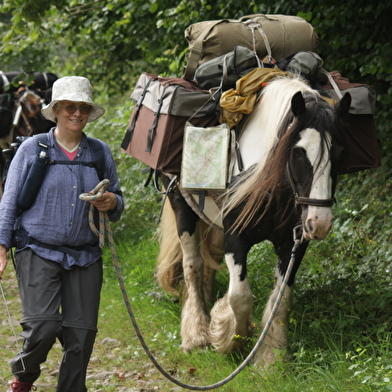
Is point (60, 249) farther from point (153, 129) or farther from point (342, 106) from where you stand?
point (342, 106)

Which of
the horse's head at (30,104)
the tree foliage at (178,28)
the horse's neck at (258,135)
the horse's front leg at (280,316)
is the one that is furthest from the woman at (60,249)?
the horse's head at (30,104)

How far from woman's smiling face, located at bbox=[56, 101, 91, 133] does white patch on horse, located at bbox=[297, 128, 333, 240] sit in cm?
114

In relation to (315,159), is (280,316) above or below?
below

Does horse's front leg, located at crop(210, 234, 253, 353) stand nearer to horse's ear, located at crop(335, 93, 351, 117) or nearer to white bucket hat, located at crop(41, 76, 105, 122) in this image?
horse's ear, located at crop(335, 93, 351, 117)

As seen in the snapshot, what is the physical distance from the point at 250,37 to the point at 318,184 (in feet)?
5.37

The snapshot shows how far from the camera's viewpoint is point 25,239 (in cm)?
320

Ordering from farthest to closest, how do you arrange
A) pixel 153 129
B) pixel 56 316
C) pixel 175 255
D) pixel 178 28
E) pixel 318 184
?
1. pixel 178 28
2. pixel 175 255
3. pixel 153 129
4. pixel 318 184
5. pixel 56 316

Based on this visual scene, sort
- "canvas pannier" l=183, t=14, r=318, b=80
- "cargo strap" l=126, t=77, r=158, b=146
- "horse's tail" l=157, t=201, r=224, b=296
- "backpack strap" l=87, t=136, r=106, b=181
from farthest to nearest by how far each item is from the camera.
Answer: "horse's tail" l=157, t=201, r=224, b=296
"cargo strap" l=126, t=77, r=158, b=146
"canvas pannier" l=183, t=14, r=318, b=80
"backpack strap" l=87, t=136, r=106, b=181

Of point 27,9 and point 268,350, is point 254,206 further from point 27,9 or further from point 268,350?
point 27,9

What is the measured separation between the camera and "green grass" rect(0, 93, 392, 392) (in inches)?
145

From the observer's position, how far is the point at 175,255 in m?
5.35

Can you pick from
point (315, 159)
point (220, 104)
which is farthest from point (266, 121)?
point (315, 159)

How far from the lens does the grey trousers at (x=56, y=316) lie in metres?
3.07

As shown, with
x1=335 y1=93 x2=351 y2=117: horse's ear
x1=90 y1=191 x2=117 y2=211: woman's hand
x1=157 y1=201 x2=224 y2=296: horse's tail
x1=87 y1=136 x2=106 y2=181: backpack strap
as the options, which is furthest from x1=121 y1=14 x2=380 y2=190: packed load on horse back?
x1=157 y1=201 x2=224 y2=296: horse's tail
